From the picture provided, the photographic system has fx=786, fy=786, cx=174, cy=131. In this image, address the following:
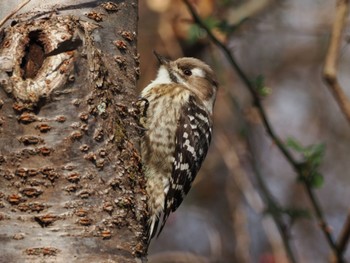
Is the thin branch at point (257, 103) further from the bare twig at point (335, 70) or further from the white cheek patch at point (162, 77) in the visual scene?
the bare twig at point (335, 70)

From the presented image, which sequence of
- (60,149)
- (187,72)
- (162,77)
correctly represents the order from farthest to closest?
(187,72)
(162,77)
(60,149)

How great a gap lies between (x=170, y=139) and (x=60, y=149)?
1.81 metres

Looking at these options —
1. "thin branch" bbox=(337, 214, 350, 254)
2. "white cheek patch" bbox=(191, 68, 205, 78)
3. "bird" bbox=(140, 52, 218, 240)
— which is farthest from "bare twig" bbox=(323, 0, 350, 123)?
"white cheek patch" bbox=(191, 68, 205, 78)

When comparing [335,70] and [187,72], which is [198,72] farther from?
[335,70]

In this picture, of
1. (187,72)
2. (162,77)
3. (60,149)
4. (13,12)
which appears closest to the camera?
(60,149)

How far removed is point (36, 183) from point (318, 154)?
243cm

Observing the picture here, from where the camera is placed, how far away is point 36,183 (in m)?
3.00

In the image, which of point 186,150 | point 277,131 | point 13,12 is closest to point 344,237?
point 186,150

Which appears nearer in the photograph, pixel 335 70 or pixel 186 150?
pixel 335 70

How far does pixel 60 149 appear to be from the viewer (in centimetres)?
305

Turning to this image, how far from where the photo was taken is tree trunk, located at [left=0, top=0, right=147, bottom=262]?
297 cm

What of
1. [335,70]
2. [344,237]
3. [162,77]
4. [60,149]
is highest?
[60,149]

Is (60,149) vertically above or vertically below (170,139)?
above

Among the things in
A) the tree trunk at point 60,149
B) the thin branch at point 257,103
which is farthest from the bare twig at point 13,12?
the thin branch at point 257,103
